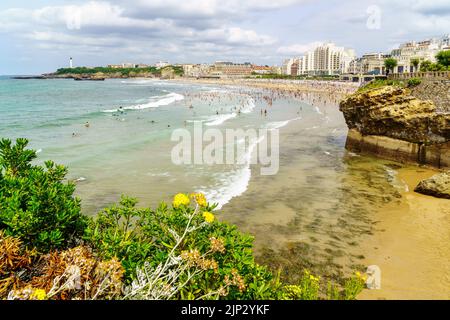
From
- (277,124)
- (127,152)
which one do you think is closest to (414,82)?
(277,124)

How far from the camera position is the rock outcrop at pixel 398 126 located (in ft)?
60.5

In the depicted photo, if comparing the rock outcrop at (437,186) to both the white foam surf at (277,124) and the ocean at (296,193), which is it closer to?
the ocean at (296,193)

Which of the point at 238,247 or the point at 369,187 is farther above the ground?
the point at 238,247

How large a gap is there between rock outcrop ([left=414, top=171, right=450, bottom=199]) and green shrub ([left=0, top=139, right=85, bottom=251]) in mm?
14214

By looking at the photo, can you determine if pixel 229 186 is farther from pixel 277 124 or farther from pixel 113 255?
pixel 277 124

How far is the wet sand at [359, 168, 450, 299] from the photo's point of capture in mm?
8312

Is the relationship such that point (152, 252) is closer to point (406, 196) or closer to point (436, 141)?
point (406, 196)

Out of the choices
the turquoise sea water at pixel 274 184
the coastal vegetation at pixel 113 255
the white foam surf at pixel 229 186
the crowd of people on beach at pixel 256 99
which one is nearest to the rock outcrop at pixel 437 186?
the turquoise sea water at pixel 274 184

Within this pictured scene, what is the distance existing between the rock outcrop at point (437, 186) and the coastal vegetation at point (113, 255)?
429 inches

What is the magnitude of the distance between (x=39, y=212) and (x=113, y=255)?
1.33m
